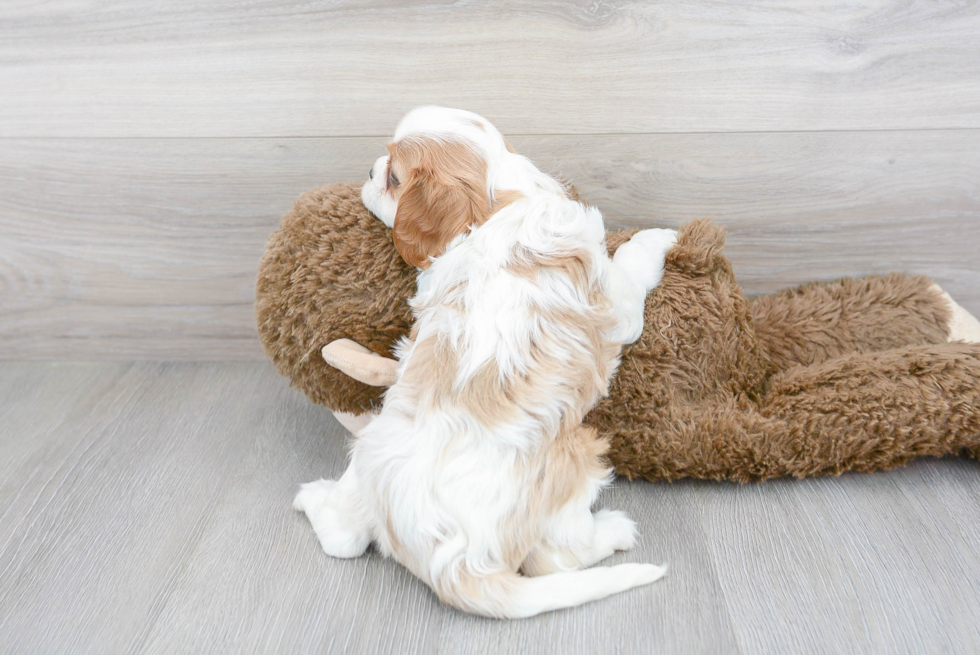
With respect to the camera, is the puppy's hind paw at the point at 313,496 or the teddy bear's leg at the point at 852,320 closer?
the puppy's hind paw at the point at 313,496

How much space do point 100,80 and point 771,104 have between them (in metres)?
1.61

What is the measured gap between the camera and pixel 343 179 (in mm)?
1770

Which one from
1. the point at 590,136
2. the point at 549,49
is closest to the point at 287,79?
the point at 549,49

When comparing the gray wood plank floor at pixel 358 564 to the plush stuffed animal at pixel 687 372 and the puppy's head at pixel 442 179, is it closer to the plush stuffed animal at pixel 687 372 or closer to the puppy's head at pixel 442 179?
the plush stuffed animal at pixel 687 372

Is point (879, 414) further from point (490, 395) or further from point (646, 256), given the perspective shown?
point (490, 395)

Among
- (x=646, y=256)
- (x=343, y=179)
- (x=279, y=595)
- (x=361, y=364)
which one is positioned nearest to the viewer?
(x=279, y=595)

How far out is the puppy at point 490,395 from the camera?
115 centimetres

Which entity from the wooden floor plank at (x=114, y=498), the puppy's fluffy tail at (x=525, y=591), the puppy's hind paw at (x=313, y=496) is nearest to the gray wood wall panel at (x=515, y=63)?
the wooden floor plank at (x=114, y=498)

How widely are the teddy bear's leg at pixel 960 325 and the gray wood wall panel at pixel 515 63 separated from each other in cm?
43

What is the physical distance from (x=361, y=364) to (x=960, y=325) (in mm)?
1392

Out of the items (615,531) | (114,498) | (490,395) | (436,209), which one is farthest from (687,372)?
(114,498)

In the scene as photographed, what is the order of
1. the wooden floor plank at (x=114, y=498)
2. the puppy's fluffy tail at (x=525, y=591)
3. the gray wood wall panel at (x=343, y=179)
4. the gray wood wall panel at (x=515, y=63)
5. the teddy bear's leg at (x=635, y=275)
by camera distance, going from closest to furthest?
the puppy's fluffy tail at (x=525, y=591)
the wooden floor plank at (x=114, y=498)
the teddy bear's leg at (x=635, y=275)
the gray wood wall panel at (x=515, y=63)
the gray wood wall panel at (x=343, y=179)

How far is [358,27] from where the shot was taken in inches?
64.5

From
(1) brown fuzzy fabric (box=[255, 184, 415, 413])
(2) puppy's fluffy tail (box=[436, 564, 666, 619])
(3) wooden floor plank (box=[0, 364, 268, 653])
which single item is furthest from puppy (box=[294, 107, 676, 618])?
(3) wooden floor plank (box=[0, 364, 268, 653])
